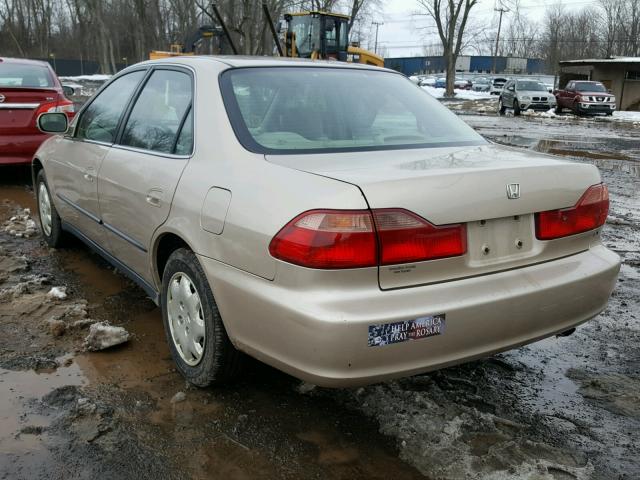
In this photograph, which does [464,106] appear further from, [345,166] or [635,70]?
[345,166]

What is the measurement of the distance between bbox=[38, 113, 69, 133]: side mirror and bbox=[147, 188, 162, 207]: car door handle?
195 cm

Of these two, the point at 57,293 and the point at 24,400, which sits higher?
the point at 57,293

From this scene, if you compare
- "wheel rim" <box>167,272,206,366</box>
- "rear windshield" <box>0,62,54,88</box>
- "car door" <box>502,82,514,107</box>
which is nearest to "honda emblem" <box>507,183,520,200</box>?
"wheel rim" <box>167,272,206,366</box>

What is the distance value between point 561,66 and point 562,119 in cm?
1224

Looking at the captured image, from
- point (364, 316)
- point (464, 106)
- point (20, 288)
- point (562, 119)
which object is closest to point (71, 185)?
point (20, 288)

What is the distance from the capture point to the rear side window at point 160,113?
316 centimetres

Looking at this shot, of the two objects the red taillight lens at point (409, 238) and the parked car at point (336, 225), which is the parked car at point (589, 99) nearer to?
the parked car at point (336, 225)

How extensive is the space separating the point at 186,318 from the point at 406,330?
123 centimetres

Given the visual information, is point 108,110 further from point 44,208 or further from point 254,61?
point 44,208

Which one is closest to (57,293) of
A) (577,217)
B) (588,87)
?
(577,217)

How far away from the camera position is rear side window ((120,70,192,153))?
3158 millimetres

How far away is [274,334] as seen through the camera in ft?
7.49

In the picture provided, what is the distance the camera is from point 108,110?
4082 millimetres

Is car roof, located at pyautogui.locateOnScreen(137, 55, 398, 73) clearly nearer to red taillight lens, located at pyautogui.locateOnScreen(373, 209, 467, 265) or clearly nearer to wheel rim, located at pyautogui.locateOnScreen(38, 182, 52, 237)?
red taillight lens, located at pyautogui.locateOnScreen(373, 209, 467, 265)
